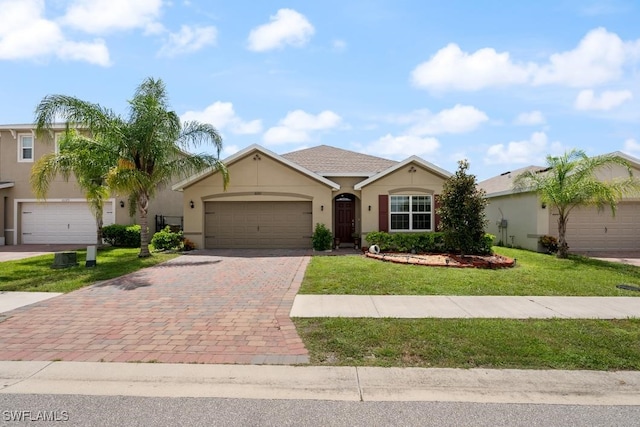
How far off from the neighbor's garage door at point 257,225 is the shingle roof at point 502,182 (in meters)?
10.9

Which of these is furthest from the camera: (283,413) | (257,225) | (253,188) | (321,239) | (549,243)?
(257,225)

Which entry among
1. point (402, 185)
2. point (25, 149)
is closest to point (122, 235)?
point (25, 149)

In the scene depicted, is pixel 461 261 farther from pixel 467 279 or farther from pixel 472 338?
pixel 472 338

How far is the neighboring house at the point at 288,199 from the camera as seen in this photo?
675 inches

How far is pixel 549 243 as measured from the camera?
1614 cm

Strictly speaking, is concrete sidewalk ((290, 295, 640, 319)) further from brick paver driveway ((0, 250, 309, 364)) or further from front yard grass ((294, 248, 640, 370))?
brick paver driveway ((0, 250, 309, 364))

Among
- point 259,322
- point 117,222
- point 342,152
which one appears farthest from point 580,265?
point 117,222

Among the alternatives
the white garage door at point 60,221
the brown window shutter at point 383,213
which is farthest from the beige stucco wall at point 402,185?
the white garage door at point 60,221

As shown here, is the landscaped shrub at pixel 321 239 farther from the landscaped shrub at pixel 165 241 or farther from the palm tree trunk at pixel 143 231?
the palm tree trunk at pixel 143 231

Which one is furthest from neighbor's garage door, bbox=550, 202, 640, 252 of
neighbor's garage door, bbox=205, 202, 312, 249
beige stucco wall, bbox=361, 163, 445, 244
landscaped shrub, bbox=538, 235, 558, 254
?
neighbor's garage door, bbox=205, 202, 312, 249

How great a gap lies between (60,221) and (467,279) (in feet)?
67.4

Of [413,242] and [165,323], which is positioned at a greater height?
[413,242]

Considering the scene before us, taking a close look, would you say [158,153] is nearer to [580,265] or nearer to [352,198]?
[352,198]

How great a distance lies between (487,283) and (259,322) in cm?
607
